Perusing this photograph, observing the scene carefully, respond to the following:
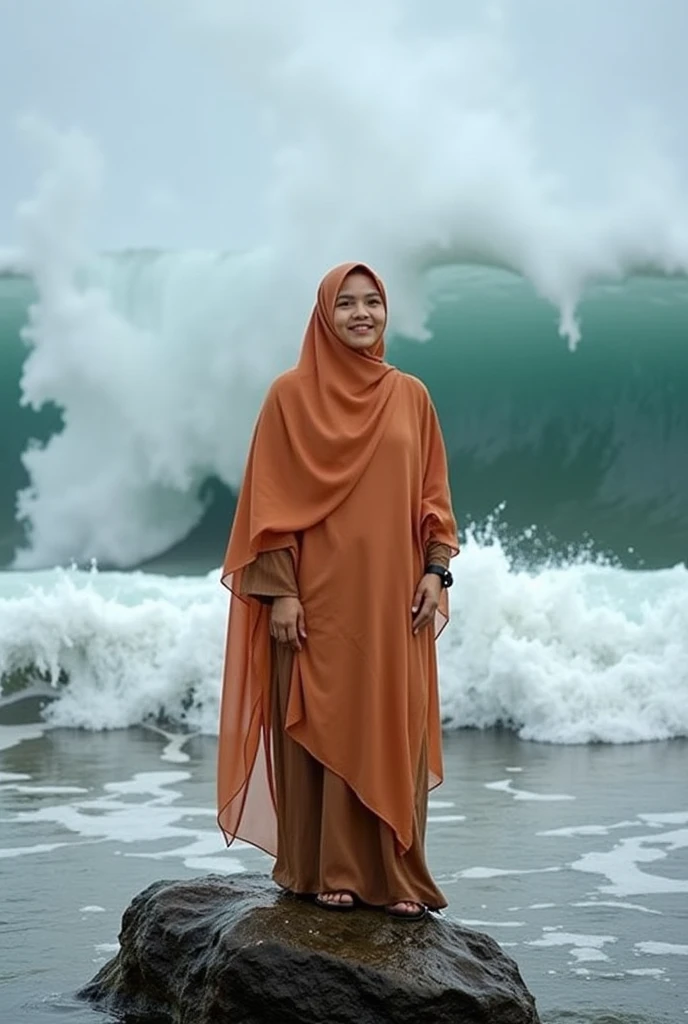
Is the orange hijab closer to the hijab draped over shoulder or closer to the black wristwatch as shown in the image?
the hijab draped over shoulder

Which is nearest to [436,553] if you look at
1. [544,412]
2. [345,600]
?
[345,600]

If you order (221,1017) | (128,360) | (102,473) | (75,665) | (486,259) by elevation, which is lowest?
(221,1017)

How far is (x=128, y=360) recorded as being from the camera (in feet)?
41.3

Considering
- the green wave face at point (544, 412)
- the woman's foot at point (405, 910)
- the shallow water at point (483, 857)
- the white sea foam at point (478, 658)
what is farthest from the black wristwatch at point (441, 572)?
the green wave face at point (544, 412)

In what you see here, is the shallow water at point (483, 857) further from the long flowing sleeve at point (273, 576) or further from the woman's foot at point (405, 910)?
the long flowing sleeve at point (273, 576)

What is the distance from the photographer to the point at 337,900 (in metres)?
3.75

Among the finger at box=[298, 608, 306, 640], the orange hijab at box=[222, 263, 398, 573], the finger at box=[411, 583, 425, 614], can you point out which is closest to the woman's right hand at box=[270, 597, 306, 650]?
the finger at box=[298, 608, 306, 640]

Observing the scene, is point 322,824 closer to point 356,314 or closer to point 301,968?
point 301,968

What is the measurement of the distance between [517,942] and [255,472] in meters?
1.62

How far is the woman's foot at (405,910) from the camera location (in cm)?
377

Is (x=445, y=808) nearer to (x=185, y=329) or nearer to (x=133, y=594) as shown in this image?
(x=133, y=594)

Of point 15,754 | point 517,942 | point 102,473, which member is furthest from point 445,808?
point 102,473

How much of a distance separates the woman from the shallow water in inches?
24.5

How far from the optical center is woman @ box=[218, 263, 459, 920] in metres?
3.76
